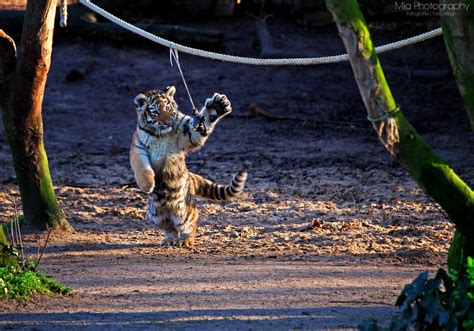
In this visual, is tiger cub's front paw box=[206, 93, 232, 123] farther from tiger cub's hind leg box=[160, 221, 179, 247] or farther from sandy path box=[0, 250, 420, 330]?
sandy path box=[0, 250, 420, 330]

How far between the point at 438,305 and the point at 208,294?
2.11 metres

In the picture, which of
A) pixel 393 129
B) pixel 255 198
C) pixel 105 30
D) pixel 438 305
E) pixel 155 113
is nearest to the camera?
pixel 438 305

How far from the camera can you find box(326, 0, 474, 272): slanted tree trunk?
5266mm

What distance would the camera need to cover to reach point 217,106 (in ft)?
26.6

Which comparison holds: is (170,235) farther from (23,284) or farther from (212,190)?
(23,284)

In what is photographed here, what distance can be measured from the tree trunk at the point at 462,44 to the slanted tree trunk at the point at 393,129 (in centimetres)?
38

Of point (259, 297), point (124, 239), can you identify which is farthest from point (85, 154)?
point (259, 297)

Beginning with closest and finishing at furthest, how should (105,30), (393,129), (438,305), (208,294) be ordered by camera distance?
1. (438,305)
2. (393,129)
3. (208,294)
4. (105,30)

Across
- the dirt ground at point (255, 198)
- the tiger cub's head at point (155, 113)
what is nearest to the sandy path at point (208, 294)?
the dirt ground at point (255, 198)

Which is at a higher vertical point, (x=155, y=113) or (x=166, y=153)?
(x=155, y=113)

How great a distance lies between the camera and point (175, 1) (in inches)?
648

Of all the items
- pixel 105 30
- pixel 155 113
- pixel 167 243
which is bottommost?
pixel 167 243

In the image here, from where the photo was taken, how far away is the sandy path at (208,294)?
587 centimetres

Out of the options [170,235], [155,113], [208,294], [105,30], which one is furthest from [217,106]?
[105,30]
